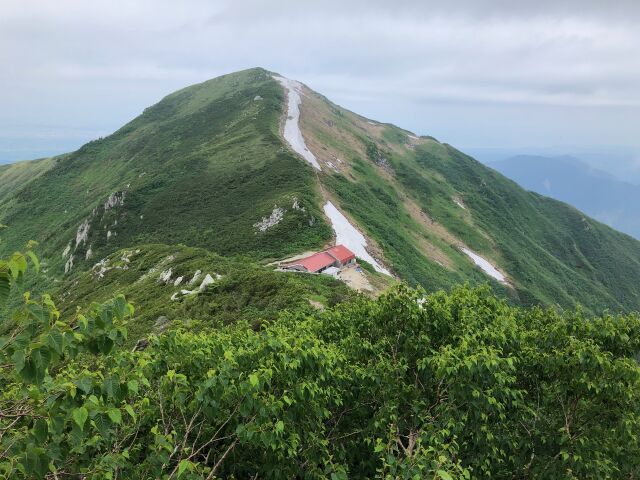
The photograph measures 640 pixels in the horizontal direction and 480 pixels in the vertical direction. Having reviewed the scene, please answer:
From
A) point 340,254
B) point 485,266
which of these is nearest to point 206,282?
point 340,254

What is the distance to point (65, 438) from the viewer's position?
6.25m

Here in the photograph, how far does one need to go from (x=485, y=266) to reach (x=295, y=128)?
196ft

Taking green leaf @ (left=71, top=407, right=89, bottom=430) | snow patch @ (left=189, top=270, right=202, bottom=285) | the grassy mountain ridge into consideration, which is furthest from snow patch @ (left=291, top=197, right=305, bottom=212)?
green leaf @ (left=71, top=407, right=89, bottom=430)

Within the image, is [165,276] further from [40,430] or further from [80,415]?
[80,415]

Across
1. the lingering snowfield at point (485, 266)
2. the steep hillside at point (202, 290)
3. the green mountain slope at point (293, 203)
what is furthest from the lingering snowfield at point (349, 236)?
the lingering snowfield at point (485, 266)

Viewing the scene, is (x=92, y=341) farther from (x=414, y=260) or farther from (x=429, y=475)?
Result: (x=414, y=260)

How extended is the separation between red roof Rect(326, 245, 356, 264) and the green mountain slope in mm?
4469

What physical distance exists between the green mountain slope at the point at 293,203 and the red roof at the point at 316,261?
4906 mm

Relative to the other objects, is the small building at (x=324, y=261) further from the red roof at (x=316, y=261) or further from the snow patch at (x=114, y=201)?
the snow patch at (x=114, y=201)

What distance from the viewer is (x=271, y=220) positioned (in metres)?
60.5

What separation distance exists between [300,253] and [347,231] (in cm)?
1384

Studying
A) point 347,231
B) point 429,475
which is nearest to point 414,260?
point 347,231

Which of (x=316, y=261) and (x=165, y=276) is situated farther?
(x=316, y=261)

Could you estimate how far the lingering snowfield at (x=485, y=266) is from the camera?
92.8 m
